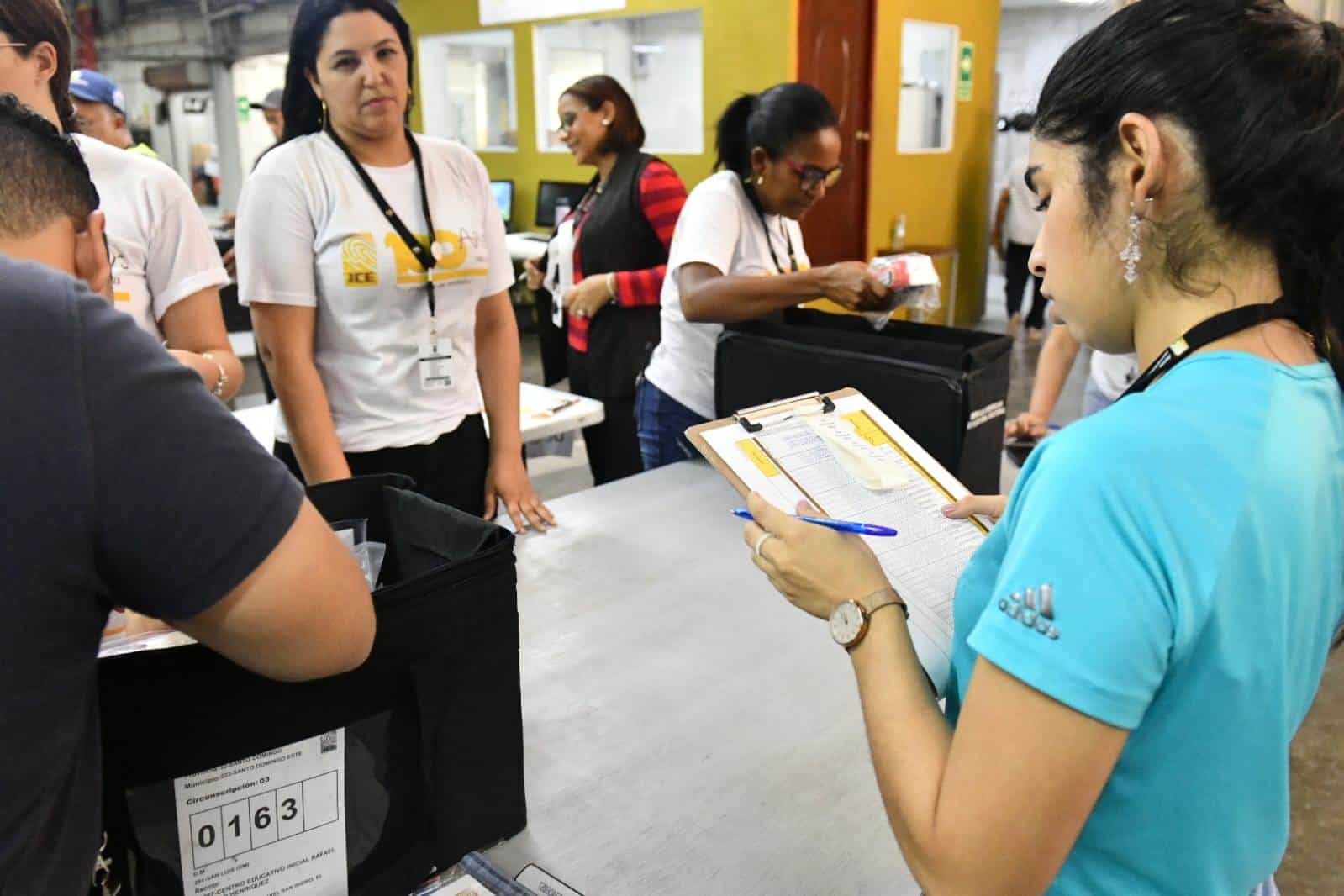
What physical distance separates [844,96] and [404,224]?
511 centimetres

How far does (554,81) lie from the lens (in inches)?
278

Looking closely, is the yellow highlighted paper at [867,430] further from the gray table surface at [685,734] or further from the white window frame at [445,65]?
the white window frame at [445,65]

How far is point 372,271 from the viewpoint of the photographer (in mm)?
1609

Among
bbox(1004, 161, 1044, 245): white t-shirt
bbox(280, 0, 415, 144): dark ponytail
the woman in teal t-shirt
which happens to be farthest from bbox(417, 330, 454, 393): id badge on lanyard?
bbox(1004, 161, 1044, 245): white t-shirt

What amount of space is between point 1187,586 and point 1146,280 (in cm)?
22

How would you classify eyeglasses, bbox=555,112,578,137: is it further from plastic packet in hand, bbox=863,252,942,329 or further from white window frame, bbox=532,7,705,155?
white window frame, bbox=532,7,705,155

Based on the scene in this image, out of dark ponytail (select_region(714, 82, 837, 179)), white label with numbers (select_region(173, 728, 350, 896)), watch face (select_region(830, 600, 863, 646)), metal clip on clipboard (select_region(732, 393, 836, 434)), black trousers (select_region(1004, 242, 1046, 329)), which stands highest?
dark ponytail (select_region(714, 82, 837, 179))

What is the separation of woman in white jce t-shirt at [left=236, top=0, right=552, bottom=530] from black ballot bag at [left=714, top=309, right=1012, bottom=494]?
19.3 inches

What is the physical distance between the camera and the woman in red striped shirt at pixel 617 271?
9.16 ft

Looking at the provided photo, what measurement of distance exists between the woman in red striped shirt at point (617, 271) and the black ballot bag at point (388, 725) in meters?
1.81

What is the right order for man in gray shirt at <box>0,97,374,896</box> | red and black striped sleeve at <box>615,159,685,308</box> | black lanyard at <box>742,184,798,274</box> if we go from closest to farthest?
man in gray shirt at <box>0,97,374,896</box> → black lanyard at <box>742,184,798,274</box> → red and black striped sleeve at <box>615,159,685,308</box>

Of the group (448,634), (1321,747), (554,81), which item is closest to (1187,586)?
(448,634)

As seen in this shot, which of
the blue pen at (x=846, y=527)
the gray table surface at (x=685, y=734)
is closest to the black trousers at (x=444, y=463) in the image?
the gray table surface at (x=685, y=734)

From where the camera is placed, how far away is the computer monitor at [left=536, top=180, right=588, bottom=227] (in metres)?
6.82
